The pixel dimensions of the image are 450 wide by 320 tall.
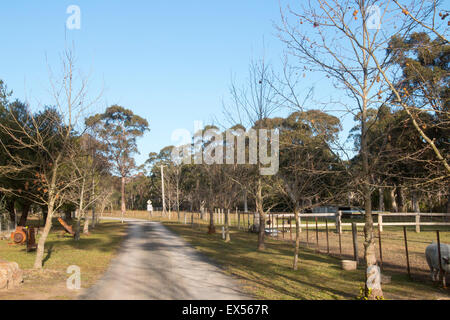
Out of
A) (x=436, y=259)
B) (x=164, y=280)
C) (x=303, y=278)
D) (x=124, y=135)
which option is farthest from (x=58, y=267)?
(x=124, y=135)

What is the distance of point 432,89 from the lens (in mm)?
8352

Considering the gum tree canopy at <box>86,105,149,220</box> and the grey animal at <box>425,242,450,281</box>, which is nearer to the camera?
the grey animal at <box>425,242,450,281</box>

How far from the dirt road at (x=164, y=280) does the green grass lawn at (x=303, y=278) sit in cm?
63

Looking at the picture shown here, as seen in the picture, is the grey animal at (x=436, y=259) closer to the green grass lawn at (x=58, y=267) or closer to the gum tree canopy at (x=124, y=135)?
the green grass lawn at (x=58, y=267)

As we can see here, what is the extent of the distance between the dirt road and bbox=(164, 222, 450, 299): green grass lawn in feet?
2.08

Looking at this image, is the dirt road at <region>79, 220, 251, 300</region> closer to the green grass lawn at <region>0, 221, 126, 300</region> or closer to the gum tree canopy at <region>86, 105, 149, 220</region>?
the green grass lawn at <region>0, 221, 126, 300</region>

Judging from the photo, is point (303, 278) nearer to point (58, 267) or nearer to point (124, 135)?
point (58, 267)

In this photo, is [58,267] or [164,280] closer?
[164,280]

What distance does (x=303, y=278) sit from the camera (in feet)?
38.5

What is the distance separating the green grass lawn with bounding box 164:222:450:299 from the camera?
9484 millimetres

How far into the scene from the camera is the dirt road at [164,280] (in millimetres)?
9234

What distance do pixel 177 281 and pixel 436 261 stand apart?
22.5 feet

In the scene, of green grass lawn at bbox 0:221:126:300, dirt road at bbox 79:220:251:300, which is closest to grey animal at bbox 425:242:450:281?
dirt road at bbox 79:220:251:300

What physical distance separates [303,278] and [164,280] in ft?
13.0
